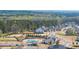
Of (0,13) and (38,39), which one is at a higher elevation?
(0,13)
